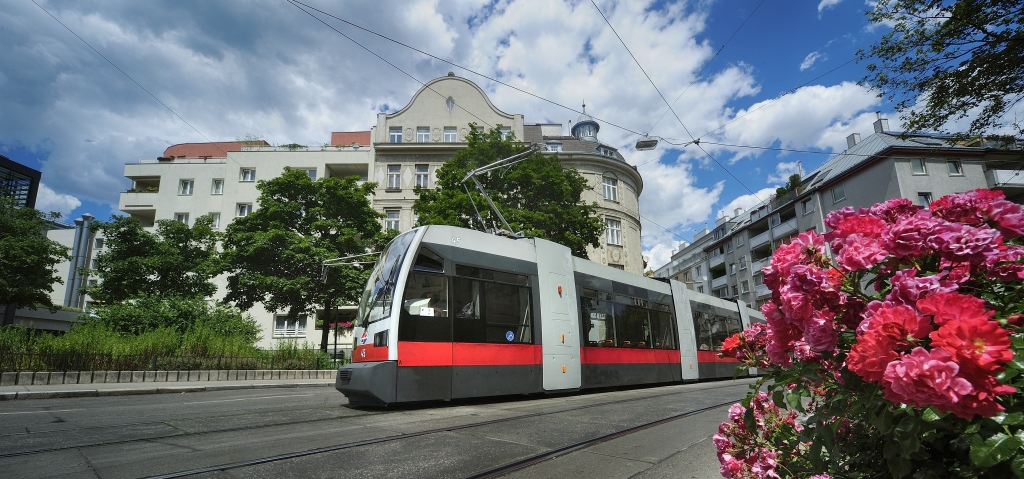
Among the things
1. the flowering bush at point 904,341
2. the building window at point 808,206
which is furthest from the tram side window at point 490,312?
the building window at point 808,206

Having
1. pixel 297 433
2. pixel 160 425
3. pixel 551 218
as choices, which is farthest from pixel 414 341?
pixel 551 218

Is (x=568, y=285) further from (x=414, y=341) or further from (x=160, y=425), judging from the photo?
(x=160, y=425)

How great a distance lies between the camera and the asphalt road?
413 centimetres

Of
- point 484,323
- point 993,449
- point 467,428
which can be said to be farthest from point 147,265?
point 993,449

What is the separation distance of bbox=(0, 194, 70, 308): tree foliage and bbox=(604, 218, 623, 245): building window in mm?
29940

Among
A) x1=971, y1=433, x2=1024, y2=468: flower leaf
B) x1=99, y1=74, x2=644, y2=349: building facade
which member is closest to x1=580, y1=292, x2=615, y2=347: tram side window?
x1=971, y1=433, x2=1024, y2=468: flower leaf

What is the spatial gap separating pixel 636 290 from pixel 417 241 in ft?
23.0

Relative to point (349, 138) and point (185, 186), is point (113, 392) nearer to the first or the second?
point (185, 186)

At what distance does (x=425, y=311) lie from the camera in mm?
8266

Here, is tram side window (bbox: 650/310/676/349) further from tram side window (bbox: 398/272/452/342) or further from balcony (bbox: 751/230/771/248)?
balcony (bbox: 751/230/771/248)

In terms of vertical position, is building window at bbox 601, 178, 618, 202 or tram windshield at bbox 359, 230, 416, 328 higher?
building window at bbox 601, 178, 618, 202

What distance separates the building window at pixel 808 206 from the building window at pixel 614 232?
61.1 ft

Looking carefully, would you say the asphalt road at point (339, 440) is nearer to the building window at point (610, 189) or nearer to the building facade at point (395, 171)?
the building facade at point (395, 171)

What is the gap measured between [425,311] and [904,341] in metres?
7.38
